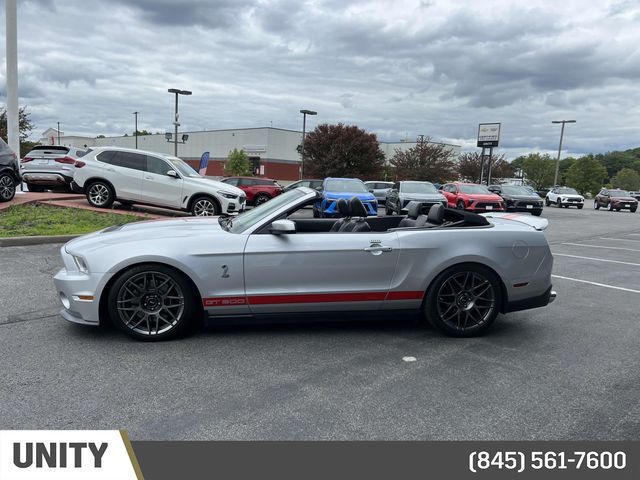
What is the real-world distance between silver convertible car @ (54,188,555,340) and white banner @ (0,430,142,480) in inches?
58.1

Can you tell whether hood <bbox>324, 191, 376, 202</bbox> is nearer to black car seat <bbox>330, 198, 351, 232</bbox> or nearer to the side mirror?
black car seat <bbox>330, 198, 351, 232</bbox>

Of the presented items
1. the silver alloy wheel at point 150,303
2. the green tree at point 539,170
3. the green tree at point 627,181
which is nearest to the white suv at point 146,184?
the silver alloy wheel at point 150,303

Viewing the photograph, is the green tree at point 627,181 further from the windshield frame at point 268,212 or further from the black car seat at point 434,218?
the windshield frame at point 268,212

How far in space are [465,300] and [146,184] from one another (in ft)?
33.5

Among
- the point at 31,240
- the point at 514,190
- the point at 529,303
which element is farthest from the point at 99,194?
the point at 514,190

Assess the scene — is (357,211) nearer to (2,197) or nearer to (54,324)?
(54,324)

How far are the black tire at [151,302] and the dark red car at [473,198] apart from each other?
17.6m

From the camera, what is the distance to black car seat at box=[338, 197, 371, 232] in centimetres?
482

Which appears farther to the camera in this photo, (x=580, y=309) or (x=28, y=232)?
(x=28, y=232)

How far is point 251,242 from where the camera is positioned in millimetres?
4297

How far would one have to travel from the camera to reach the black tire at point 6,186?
12.5 m

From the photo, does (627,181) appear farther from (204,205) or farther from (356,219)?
(356,219)

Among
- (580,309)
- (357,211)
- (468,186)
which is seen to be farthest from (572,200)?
(357,211)

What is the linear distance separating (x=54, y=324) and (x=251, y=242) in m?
2.13
